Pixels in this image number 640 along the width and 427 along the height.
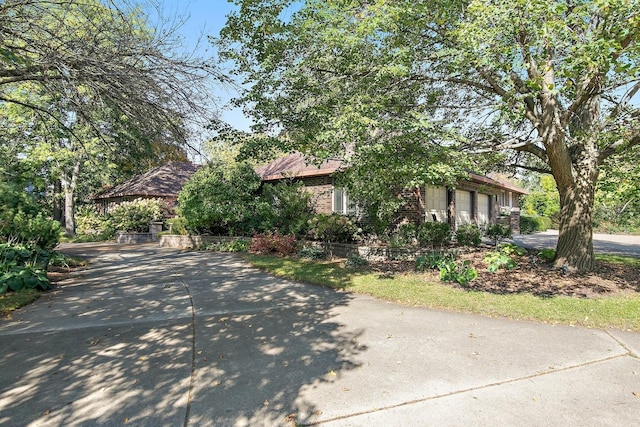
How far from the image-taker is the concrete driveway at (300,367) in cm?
279

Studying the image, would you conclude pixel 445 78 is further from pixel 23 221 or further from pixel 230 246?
pixel 23 221

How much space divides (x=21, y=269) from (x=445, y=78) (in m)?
9.36

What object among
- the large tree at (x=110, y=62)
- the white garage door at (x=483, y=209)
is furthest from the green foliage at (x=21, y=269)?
the white garage door at (x=483, y=209)

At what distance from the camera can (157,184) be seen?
827 inches

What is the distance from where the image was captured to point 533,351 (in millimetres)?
4004

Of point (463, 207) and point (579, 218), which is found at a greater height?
point (463, 207)

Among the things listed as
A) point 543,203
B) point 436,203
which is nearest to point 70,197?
point 436,203

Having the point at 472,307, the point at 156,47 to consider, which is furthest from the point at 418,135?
the point at 156,47

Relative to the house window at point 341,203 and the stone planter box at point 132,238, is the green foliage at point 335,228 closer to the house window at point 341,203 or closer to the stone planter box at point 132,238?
the house window at point 341,203

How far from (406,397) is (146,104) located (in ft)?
18.2

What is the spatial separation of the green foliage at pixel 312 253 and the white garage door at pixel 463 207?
6.61 m

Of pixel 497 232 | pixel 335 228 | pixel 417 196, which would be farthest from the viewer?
pixel 497 232

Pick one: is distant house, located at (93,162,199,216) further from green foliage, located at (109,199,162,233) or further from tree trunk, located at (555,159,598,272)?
tree trunk, located at (555,159,598,272)

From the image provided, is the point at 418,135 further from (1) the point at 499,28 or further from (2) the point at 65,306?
(2) the point at 65,306
